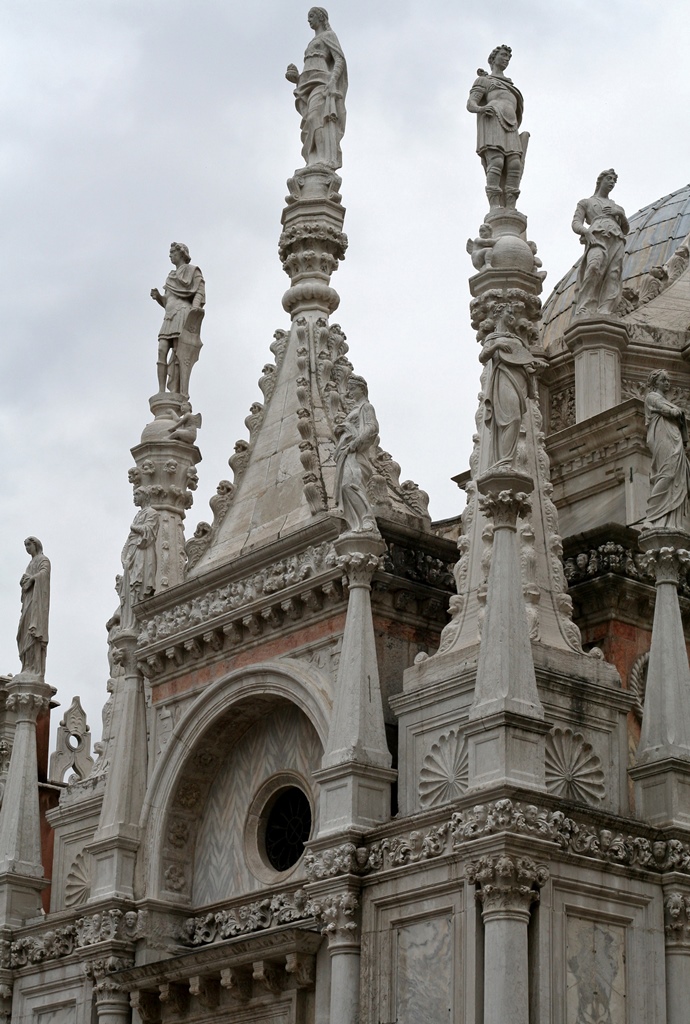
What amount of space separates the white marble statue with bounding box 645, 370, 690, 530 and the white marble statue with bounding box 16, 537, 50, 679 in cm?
994

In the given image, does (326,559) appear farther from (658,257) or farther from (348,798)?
(658,257)

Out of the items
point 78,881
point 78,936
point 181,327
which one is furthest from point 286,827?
point 181,327

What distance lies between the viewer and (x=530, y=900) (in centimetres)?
1759

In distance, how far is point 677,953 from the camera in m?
18.5

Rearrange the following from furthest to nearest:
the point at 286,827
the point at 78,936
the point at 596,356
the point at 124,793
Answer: the point at 596,356
the point at 78,936
the point at 124,793
the point at 286,827

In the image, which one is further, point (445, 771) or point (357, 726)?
point (357, 726)

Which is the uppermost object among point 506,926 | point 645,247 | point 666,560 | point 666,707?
point 645,247

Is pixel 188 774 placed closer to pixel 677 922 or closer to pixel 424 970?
pixel 424 970

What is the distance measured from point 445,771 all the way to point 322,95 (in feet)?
32.3

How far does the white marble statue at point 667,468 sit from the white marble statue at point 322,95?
22.1 feet

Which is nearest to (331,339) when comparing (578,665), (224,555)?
(224,555)

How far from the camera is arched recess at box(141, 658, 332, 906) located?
74.5 feet

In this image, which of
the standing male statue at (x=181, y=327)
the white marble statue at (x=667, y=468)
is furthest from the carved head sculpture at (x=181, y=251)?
the white marble statue at (x=667, y=468)

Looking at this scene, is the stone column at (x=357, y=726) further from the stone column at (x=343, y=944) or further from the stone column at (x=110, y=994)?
the stone column at (x=110, y=994)
